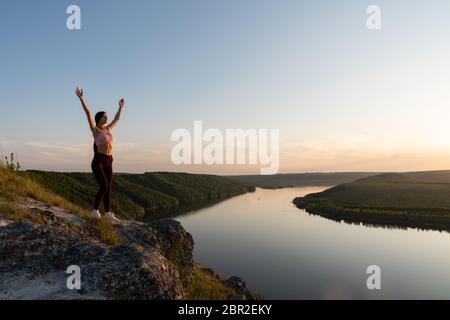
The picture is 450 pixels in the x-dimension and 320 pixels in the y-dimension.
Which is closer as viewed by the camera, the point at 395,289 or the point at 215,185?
the point at 395,289

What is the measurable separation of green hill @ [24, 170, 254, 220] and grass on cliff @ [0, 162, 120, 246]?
41.9 meters

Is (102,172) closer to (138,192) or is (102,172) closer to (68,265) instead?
(68,265)

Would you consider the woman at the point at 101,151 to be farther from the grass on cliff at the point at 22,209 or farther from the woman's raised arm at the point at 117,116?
the grass on cliff at the point at 22,209

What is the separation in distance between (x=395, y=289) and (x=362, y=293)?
3.68 m

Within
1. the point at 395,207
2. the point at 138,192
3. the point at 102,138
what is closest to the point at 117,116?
the point at 102,138

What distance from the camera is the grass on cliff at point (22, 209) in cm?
948

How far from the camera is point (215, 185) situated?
174125mm

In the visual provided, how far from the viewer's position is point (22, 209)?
984 cm

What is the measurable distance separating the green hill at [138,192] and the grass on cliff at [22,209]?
41915 millimetres

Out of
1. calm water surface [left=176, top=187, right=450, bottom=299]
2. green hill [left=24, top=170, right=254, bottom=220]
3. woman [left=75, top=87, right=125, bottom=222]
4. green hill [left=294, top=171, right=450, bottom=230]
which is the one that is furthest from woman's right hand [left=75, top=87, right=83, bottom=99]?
green hill [left=294, top=171, right=450, bottom=230]

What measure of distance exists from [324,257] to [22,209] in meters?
37.2

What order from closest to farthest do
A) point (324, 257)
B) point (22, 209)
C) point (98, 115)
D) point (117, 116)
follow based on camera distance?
point (22, 209), point (98, 115), point (117, 116), point (324, 257)
